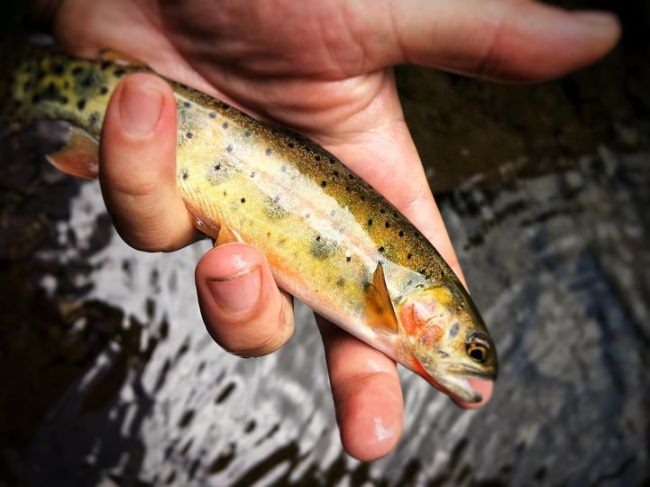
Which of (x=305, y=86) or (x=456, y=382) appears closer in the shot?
(x=456, y=382)

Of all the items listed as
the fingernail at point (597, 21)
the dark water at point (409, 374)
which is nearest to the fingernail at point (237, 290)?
the fingernail at point (597, 21)

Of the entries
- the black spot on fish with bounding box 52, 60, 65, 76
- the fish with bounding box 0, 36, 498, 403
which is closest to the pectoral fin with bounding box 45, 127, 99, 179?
the fish with bounding box 0, 36, 498, 403

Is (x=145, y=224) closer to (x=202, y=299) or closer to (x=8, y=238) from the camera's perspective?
(x=202, y=299)

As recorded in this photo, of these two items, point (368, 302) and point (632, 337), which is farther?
point (632, 337)

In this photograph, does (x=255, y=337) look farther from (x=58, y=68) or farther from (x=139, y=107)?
(x=58, y=68)

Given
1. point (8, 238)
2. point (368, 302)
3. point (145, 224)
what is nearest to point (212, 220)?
point (145, 224)

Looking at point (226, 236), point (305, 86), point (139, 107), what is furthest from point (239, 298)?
point (305, 86)

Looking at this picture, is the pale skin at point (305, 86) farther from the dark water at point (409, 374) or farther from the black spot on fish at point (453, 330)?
the dark water at point (409, 374)
